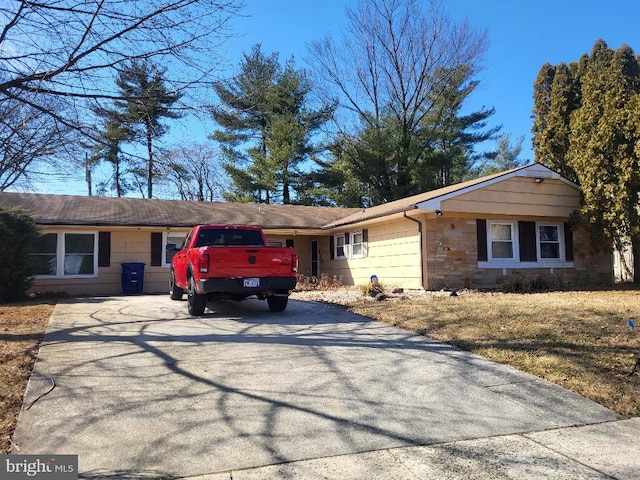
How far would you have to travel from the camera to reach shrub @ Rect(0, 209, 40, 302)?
12.1m

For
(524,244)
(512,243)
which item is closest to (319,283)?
(512,243)

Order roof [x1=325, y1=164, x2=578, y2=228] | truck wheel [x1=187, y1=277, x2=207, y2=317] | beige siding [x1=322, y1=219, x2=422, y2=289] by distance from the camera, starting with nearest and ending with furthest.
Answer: truck wheel [x1=187, y1=277, x2=207, y2=317], roof [x1=325, y1=164, x2=578, y2=228], beige siding [x1=322, y1=219, x2=422, y2=289]

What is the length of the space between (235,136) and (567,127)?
20665 millimetres

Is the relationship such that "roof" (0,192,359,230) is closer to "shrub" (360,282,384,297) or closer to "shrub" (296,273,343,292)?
"shrub" (296,273,343,292)

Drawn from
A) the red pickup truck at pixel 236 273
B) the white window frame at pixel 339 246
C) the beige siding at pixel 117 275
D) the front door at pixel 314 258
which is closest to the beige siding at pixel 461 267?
the white window frame at pixel 339 246

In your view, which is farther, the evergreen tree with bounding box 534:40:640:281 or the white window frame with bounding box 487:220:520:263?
the white window frame with bounding box 487:220:520:263

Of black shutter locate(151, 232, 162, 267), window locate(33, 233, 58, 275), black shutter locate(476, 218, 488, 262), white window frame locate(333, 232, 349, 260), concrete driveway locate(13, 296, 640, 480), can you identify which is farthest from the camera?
white window frame locate(333, 232, 349, 260)

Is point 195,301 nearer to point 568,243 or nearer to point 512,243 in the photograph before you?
point 512,243

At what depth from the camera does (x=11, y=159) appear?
7.44m

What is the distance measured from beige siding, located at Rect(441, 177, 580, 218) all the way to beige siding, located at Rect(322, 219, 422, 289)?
1558 mm

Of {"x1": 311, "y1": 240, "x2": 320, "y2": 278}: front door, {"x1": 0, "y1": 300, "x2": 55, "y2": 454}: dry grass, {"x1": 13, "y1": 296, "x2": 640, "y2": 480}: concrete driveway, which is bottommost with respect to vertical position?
{"x1": 13, "y1": 296, "x2": 640, "y2": 480}: concrete driveway

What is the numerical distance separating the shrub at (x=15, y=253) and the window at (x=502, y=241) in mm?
13322

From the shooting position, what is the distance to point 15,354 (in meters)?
5.79

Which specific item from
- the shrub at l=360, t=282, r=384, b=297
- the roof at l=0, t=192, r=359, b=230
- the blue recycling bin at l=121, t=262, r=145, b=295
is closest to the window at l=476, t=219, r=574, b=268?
the shrub at l=360, t=282, r=384, b=297
